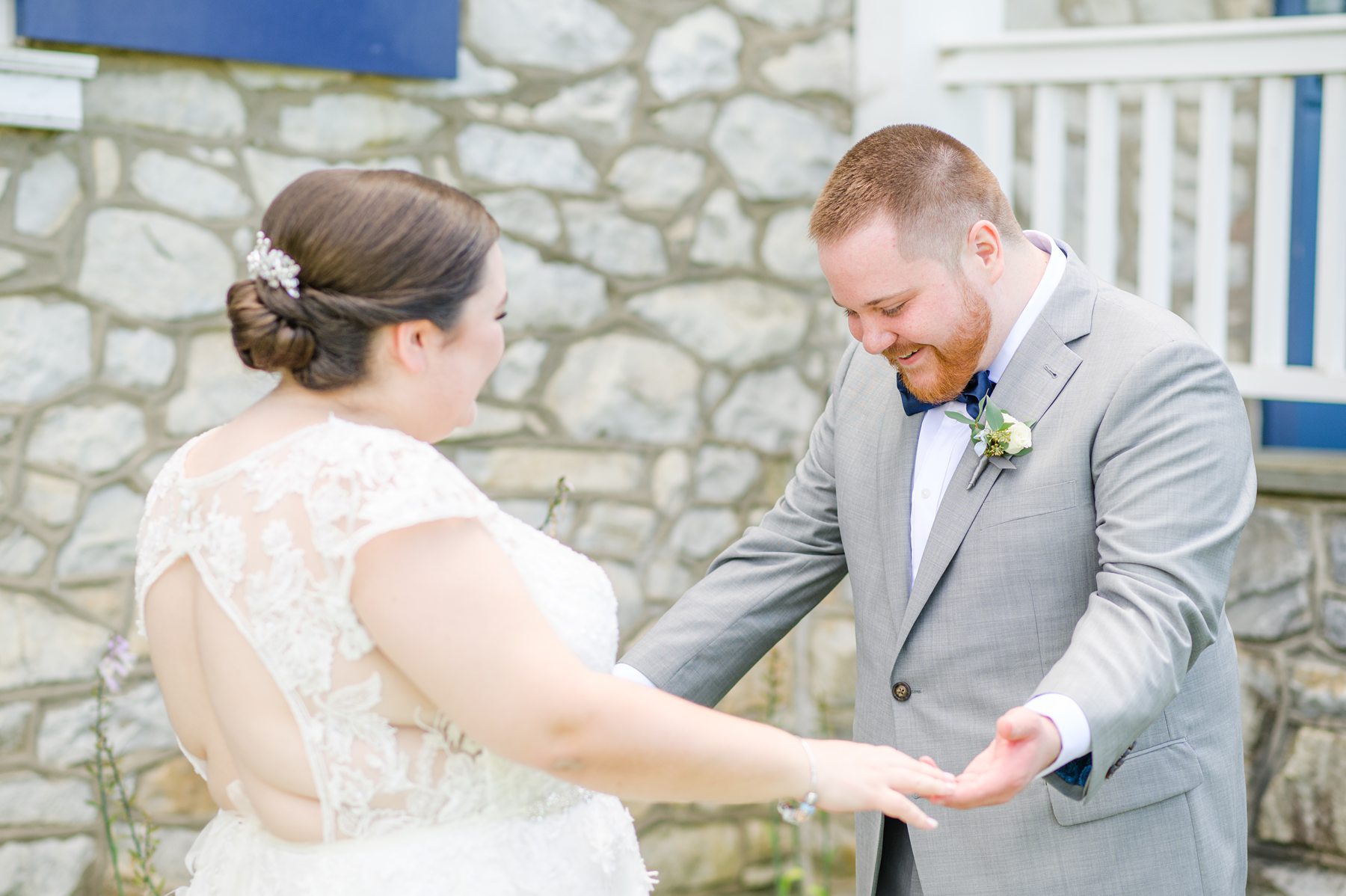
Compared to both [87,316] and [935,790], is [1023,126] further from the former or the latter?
[935,790]

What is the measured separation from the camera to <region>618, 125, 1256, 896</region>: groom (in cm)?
193

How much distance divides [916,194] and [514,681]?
117 centimetres

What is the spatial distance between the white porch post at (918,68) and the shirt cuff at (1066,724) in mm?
2781

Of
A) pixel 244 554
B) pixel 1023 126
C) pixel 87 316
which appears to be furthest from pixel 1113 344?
pixel 1023 126

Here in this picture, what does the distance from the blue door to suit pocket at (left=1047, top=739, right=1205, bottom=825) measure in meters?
3.12

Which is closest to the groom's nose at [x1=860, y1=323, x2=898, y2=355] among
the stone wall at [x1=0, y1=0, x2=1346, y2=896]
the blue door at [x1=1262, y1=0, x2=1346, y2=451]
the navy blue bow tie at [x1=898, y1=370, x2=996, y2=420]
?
the navy blue bow tie at [x1=898, y1=370, x2=996, y2=420]

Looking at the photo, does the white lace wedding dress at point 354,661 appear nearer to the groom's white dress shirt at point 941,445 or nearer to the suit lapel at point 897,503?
the groom's white dress shirt at point 941,445

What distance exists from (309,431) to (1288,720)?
→ 128 inches

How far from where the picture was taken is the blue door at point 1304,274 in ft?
15.7

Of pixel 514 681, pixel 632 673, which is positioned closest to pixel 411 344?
pixel 514 681

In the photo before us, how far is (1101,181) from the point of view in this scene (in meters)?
4.25

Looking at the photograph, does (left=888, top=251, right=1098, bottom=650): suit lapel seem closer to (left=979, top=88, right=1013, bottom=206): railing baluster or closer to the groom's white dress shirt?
the groom's white dress shirt

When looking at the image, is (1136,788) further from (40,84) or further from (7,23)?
(7,23)

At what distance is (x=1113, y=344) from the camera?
7.02ft
